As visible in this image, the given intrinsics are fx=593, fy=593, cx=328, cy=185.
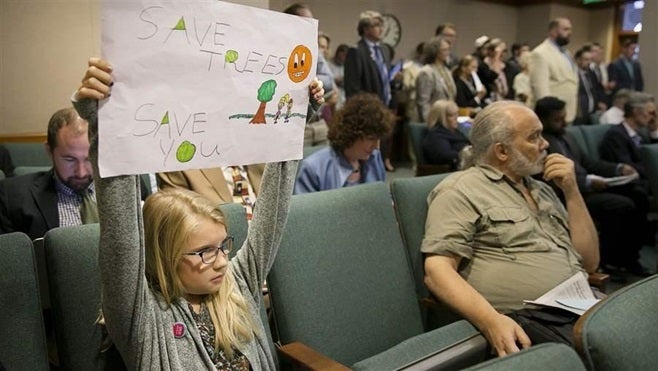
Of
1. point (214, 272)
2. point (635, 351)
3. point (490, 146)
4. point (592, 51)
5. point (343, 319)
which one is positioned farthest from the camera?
point (592, 51)

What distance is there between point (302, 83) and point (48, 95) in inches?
114

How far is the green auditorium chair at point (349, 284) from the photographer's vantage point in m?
1.66

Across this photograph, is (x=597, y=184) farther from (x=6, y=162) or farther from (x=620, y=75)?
(x=620, y=75)

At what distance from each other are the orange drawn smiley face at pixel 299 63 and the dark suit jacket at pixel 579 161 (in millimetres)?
2276

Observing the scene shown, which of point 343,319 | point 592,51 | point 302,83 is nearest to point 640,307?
point 302,83

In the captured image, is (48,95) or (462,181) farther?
(48,95)

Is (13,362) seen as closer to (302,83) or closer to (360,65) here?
(302,83)

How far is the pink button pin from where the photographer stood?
1229 mm

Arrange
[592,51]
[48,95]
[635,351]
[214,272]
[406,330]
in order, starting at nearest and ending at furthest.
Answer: [635,351], [214,272], [406,330], [48,95], [592,51]

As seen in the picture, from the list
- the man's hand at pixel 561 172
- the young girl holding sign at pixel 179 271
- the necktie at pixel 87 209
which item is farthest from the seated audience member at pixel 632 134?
the necktie at pixel 87 209

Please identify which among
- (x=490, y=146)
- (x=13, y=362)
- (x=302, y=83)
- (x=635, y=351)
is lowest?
(x=13, y=362)

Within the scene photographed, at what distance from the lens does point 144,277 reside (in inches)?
44.4

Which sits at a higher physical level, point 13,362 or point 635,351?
point 635,351

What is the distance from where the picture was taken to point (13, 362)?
1.28m
